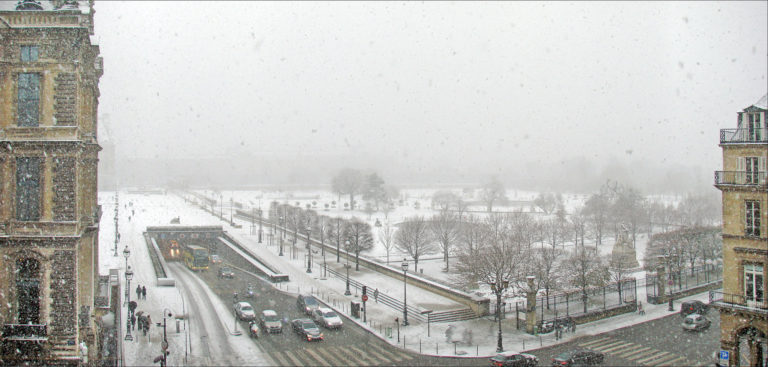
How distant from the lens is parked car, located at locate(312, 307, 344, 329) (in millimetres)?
31944

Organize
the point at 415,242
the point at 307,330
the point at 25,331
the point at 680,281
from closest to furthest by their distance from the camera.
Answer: the point at 25,331 < the point at 307,330 < the point at 680,281 < the point at 415,242

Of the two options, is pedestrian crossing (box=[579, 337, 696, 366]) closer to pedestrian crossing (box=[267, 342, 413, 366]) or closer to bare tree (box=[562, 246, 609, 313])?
bare tree (box=[562, 246, 609, 313])

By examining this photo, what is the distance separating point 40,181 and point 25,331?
5.19 meters

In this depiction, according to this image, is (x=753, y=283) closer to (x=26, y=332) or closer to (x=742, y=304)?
(x=742, y=304)

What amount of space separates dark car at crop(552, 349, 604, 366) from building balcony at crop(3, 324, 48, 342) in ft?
67.1

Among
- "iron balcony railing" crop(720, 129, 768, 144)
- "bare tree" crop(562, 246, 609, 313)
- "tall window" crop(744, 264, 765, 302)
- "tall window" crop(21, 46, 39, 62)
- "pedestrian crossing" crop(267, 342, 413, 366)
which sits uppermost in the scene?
"tall window" crop(21, 46, 39, 62)

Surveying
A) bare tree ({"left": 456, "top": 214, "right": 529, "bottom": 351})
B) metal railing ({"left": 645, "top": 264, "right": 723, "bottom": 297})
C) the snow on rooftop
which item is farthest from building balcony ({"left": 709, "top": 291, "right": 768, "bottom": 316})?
metal railing ({"left": 645, "top": 264, "right": 723, "bottom": 297})

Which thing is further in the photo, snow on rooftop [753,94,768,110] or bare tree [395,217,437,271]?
bare tree [395,217,437,271]

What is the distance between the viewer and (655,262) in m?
42.8

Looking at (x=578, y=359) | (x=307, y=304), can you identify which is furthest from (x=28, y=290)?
(x=578, y=359)

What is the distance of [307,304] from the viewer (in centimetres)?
3562

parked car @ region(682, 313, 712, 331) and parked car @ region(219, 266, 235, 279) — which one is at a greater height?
parked car @ region(219, 266, 235, 279)

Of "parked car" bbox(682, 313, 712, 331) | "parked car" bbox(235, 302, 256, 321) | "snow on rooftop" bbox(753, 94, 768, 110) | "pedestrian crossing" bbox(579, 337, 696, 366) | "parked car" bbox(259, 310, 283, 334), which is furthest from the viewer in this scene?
"parked car" bbox(235, 302, 256, 321)

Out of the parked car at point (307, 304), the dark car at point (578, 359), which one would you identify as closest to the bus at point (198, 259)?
the parked car at point (307, 304)
